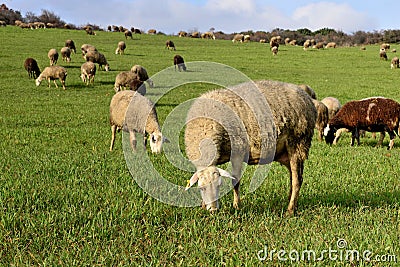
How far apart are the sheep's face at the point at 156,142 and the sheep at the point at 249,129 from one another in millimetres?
4513

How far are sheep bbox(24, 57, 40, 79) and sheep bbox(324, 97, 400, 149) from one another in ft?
68.1

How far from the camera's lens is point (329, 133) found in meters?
12.6

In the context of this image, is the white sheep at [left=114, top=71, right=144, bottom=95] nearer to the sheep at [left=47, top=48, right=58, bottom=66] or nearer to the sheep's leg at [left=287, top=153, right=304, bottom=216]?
the sheep at [left=47, top=48, right=58, bottom=66]

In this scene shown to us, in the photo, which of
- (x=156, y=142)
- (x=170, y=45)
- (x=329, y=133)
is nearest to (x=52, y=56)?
(x=170, y=45)

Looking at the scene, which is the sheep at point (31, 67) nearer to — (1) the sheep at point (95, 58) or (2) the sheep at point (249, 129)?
(1) the sheep at point (95, 58)

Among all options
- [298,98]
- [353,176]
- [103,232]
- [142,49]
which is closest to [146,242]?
[103,232]

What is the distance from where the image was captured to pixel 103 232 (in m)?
4.05

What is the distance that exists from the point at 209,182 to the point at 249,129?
37.6 inches

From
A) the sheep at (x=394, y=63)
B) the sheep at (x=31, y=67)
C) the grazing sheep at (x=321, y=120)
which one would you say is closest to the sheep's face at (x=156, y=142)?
the grazing sheep at (x=321, y=120)

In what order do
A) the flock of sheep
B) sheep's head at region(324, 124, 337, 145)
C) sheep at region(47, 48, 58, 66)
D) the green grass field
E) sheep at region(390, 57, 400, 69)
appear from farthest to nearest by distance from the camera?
sheep at region(390, 57, 400, 69) → sheep at region(47, 48, 58, 66) → sheep's head at region(324, 124, 337, 145) → the flock of sheep → the green grass field

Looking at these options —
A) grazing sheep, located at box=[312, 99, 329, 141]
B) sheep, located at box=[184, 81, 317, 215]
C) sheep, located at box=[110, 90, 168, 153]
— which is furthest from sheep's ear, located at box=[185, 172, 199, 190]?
grazing sheep, located at box=[312, 99, 329, 141]

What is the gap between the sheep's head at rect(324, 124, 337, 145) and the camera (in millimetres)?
12555

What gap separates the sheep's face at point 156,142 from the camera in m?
9.76

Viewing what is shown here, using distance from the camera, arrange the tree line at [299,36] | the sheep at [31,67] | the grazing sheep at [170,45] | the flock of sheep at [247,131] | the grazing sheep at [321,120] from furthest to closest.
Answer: the tree line at [299,36] < the grazing sheep at [170,45] < the sheep at [31,67] < the grazing sheep at [321,120] < the flock of sheep at [247,131]
